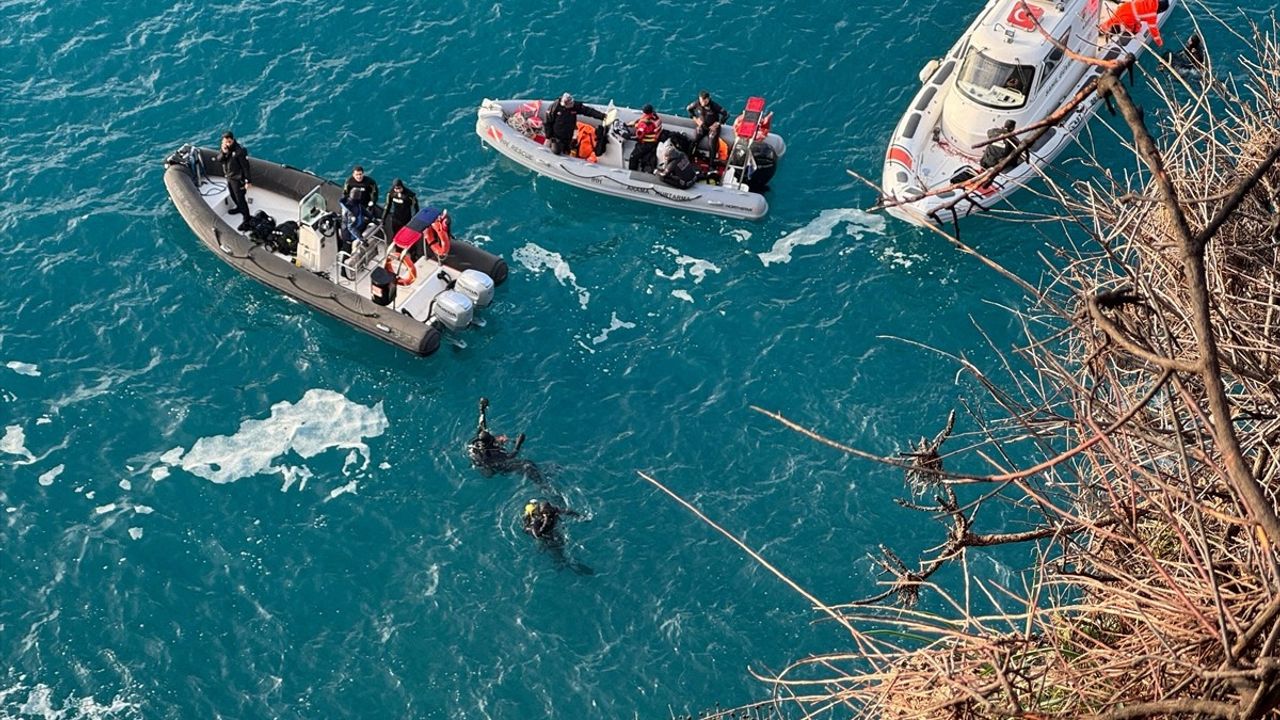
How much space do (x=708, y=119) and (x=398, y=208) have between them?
308 inches

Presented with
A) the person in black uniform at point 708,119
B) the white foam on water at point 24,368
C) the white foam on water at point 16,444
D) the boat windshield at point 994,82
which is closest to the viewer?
the white foam on water at point 16,444

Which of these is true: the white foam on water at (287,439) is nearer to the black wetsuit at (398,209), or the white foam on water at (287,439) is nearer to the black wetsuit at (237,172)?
the black wetsuit at (398,209)

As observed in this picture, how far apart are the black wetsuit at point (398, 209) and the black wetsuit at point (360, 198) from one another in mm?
359

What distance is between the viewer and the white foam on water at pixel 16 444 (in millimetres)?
26953

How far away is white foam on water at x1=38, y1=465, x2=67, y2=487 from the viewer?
26.6 m

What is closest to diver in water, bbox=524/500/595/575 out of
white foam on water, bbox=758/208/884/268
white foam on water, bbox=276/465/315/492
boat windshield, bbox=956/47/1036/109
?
white foam on water, bbox=276/465/315/492

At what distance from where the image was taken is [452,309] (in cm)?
2872

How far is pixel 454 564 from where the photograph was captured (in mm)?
25625

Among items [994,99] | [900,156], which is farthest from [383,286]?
[994,99]

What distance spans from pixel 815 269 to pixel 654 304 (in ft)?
12.8

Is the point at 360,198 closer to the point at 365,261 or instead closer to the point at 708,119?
the point at 365,261

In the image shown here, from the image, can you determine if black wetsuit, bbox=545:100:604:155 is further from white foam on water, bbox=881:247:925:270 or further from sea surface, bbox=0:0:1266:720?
white foam on water, bbox=881:247:925:270

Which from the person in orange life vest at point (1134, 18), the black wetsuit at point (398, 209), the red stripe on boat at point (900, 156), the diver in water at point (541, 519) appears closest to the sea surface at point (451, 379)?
the diver in water at point (541, 519)

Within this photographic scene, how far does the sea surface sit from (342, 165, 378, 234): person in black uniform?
232 cm
